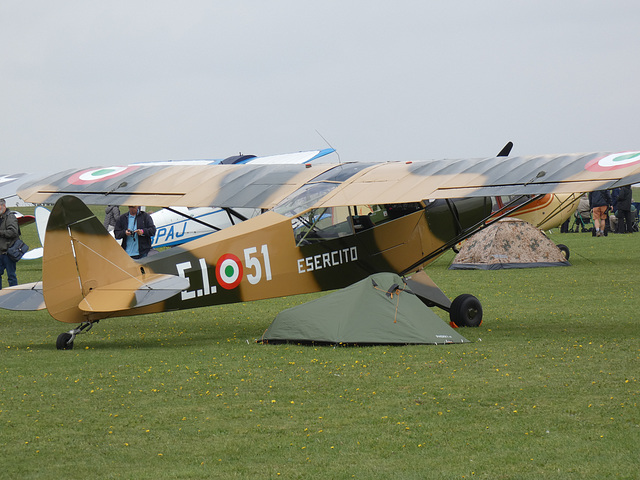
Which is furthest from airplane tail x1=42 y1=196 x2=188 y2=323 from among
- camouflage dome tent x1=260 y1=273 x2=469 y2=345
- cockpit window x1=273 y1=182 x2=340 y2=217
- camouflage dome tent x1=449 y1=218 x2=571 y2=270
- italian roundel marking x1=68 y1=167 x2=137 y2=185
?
camouflage dome tent x1=449 y1=218 x2=571 y2=270

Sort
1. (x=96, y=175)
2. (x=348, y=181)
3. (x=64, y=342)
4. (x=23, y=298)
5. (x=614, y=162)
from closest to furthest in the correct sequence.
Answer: (x=23, y=298)
(x=64, y=342)
(x=614, y=162)
(x=348, y=181)
(x=96, y=175)

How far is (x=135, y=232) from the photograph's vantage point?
1419 cm

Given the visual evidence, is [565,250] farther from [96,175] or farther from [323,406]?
[323,406]

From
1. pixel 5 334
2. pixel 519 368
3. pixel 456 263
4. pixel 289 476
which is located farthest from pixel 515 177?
pixel 456 263

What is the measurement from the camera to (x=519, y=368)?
761 centimetres

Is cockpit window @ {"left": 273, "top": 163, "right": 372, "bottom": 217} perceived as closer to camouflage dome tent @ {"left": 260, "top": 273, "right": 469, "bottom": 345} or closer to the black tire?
camouflage dome tent @ {"left": 260, "top": 273, "right": 469, "bottom": 345}

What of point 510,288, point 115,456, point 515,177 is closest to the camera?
point 115,456

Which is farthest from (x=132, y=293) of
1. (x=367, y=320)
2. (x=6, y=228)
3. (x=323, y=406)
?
(x=6, y=228)

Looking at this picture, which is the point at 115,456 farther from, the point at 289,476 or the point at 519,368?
the point at 519,368

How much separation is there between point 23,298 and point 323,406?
405 centimetres

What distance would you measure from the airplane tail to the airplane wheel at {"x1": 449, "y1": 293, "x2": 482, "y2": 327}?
3.64 meters

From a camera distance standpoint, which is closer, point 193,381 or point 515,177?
point 193,381

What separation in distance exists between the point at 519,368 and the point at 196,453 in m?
3.47

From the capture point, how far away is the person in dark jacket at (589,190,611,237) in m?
28.1
